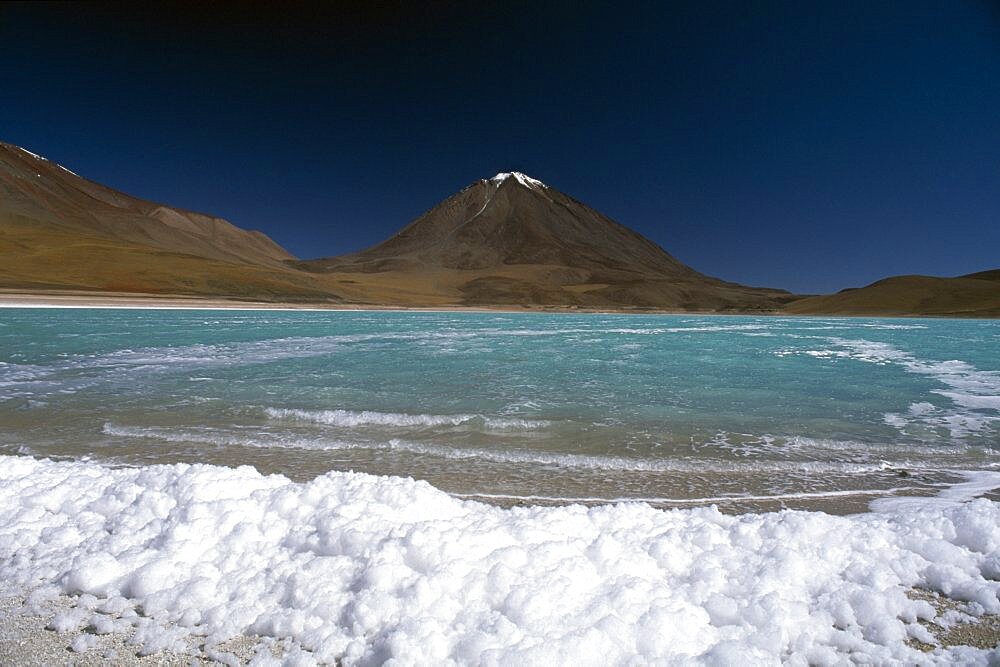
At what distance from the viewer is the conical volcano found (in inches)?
4611

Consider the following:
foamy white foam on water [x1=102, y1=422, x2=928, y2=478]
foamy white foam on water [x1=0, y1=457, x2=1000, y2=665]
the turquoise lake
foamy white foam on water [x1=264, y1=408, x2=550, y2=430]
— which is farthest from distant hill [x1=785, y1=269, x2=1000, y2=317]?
foamy white foam on water [x1=0, y1=457, x2=1000, y2=665]

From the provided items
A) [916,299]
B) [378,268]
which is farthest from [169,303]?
[916,299]

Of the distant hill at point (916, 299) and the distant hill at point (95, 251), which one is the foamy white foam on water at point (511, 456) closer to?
the distant hill at point (95, 251)

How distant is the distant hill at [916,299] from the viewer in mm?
84500

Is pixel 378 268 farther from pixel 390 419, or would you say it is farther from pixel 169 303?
pixel 390 419

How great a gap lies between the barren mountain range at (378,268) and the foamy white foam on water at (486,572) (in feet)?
257

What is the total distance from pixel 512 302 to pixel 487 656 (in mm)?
109356

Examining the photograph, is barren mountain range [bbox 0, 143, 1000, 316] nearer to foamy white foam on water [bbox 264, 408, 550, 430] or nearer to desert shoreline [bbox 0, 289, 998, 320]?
desert shoreline [bbox 0, 289, 998, 320]

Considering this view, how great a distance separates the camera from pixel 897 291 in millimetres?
97062

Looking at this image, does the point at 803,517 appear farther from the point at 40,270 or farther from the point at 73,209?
the point at 73,209

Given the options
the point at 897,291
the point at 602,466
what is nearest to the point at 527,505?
the point at 602,466

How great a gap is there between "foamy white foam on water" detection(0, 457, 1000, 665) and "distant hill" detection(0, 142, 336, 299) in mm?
79527

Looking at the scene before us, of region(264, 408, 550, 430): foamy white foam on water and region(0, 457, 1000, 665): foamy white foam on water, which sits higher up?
region(0, 457, 1000, 665): foamy white foam on water

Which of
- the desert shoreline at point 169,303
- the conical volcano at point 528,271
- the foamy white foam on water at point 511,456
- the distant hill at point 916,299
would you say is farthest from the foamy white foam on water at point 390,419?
the conical volcano at point 528,271
